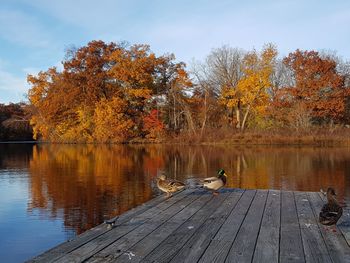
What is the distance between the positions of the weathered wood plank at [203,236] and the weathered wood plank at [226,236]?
0.22ft

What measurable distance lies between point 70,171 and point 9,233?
11.9 metres

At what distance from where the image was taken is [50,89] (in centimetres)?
5656

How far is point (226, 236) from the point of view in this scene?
5004 mm

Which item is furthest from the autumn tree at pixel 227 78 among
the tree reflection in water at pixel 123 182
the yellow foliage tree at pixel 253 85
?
the tree reflection in water at pixel 123 182

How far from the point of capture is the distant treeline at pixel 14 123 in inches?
2589

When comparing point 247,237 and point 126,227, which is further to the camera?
point 126,227

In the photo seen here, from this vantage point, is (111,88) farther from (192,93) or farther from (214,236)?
(214,236)

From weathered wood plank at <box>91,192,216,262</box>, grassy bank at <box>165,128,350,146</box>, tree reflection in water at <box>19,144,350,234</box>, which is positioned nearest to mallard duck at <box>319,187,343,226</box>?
weathered wood plank at <box>91,192,216,262</box>

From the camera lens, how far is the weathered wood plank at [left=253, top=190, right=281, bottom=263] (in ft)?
13.8

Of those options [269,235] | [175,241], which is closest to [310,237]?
[269,235]

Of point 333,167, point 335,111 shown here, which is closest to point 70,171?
point 333,167

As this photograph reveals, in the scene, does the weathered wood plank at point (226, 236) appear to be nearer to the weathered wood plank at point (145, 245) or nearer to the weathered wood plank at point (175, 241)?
the weathered wood plank at point (175, 241)

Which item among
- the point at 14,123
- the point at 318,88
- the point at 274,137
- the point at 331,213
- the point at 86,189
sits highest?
the point at 318,88

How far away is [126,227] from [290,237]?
2.27 metres
